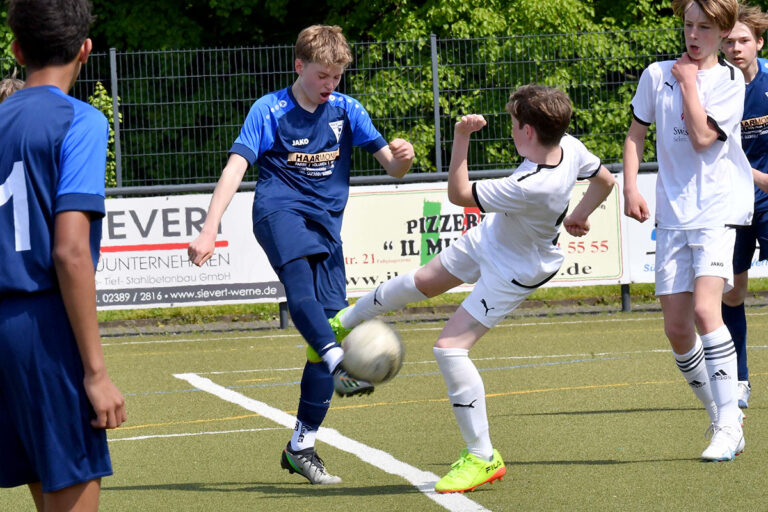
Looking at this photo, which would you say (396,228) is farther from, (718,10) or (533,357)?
(718,10)

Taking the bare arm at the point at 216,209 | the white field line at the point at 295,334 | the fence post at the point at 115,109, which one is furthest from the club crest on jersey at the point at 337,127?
the fence post at the point at 115,109

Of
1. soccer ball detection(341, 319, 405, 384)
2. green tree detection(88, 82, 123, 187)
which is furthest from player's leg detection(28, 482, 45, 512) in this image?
green tree detection(88, 82, 123, 187)

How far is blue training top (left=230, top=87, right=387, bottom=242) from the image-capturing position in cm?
614

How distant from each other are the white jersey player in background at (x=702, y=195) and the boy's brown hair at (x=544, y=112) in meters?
0.66

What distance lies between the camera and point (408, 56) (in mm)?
14164

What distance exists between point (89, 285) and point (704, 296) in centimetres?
355

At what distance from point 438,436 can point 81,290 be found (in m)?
4.11

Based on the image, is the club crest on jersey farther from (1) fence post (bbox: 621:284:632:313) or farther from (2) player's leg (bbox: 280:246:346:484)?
(1) fence post (bbox: 621:284:632:313)

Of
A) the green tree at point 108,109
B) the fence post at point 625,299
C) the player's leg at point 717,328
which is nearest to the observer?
the player's leg at point 717,328

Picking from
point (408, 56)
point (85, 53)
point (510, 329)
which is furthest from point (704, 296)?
point (408, 56)

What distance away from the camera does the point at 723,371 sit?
19.3ft

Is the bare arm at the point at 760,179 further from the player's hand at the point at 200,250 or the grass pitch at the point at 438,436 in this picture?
the player's hand at the point at 200,250

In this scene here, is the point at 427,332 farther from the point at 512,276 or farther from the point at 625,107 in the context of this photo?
the point at 512,276

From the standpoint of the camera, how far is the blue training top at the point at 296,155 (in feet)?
20.1
